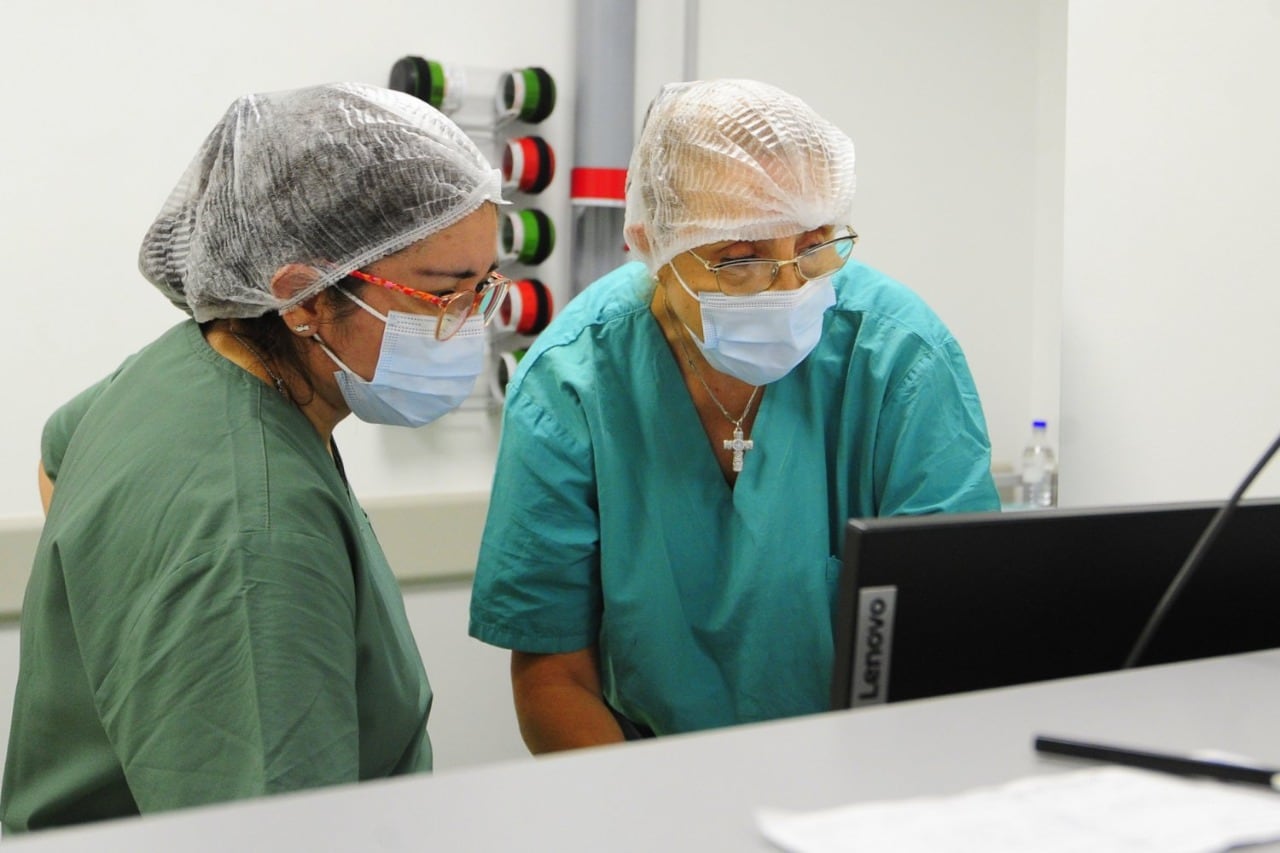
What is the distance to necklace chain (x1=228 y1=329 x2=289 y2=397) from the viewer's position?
45.6 inches

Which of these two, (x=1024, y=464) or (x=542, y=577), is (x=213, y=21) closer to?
(x=542, y=577)

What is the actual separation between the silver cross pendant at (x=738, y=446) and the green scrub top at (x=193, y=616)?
48 cm

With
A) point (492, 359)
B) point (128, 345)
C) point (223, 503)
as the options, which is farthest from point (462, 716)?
point (223, 503)

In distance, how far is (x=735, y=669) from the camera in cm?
144

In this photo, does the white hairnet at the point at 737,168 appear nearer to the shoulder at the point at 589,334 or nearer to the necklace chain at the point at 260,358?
the shoulder at the point at 589,334

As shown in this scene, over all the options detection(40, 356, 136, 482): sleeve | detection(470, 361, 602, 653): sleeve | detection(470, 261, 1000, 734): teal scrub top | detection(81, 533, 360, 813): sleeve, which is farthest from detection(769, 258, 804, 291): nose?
detection(40, 356, 136, 482): sleeve

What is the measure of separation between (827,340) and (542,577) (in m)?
0.45

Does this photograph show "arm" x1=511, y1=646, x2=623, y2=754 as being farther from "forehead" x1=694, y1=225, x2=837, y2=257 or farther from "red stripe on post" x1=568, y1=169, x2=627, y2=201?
"red stripe on post" x1=568, y1=169, x2=627, y2=201

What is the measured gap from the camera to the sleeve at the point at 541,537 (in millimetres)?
1423

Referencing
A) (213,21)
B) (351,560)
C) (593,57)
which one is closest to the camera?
(351,560)

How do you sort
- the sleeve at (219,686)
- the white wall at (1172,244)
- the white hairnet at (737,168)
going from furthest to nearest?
the white wall at (1172,244), the white hairnet at (737,168), the sleeve at (219,686)

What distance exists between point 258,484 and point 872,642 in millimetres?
527

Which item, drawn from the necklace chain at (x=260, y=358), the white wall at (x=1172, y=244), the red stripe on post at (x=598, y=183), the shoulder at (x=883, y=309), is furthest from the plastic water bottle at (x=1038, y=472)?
the necklace chain at (x=260, y=358)

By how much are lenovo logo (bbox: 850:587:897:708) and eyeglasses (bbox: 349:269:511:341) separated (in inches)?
25.6
